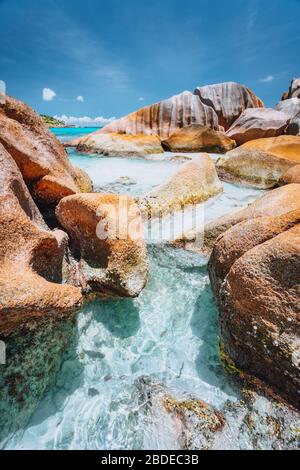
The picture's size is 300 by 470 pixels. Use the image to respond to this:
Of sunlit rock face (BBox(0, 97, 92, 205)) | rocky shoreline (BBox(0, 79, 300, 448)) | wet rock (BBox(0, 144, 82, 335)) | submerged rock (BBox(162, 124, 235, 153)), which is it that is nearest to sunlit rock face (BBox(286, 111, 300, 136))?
submerged rock (BBox(162, 124, 235, 153))

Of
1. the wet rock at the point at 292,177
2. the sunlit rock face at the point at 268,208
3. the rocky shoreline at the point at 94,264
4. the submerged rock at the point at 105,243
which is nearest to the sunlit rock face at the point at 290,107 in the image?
the wet rock at the point at 292,177

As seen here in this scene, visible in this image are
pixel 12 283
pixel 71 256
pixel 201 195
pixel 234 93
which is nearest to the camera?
pixel 12 283

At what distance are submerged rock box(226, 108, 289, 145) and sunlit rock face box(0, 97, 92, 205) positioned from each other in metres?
16.9

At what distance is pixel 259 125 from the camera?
58.0ft

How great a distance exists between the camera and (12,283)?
227 centimetres

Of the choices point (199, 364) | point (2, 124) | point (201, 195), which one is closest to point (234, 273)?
point (199, 364)

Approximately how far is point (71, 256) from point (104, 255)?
0.69 m

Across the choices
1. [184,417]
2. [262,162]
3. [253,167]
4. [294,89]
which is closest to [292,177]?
[262,162]

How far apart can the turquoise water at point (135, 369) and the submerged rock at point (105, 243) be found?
494 mm

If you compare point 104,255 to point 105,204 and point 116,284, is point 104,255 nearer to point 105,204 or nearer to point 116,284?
point 116,284

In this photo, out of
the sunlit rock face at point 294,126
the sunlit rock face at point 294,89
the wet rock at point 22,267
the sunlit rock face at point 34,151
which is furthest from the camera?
the sunlit rock face at point 294,89

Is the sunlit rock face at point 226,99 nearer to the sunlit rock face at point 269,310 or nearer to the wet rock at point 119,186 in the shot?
the wet rock at point 119,186

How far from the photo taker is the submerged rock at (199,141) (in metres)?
17.2

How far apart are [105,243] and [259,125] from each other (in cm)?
1792
